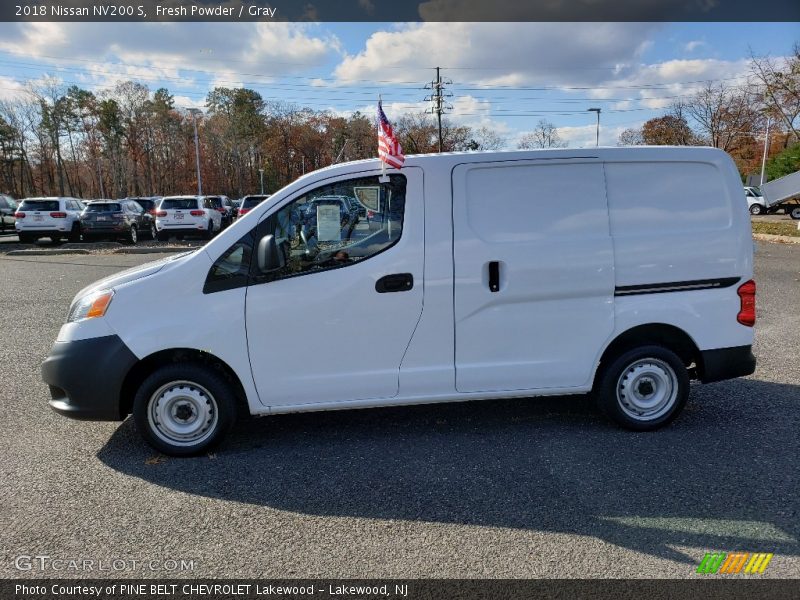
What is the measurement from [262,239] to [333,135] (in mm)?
78432

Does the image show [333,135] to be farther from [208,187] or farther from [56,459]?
[56,459]

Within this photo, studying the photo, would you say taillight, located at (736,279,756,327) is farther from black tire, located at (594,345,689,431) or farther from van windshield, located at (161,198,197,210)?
van windshield, located at (161,198,197,210)

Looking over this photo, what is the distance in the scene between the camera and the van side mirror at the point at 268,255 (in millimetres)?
3701

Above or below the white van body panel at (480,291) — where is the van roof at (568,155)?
above

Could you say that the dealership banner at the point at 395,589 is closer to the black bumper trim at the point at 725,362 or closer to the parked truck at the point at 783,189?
the black bumper trim at the point at 725,362

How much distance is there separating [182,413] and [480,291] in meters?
2.22

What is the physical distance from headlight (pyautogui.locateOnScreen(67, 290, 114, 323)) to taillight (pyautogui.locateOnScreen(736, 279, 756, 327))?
14.6 ft

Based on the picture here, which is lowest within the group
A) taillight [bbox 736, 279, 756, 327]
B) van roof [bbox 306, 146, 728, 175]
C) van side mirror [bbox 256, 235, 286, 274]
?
taillight [bbox 736, 279, 756, 327]

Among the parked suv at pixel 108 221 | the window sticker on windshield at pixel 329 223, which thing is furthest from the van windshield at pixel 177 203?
the window sticker on windshield at pixel 329 223

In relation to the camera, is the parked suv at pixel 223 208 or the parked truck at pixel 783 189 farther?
the parked suv at pixel 223 208

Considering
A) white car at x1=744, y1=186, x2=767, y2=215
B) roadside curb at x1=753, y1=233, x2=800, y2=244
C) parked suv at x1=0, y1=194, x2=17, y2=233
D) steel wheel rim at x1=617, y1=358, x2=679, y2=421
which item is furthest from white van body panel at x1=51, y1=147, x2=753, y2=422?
white car at x1=744, y1=186, x2=767, y2=215

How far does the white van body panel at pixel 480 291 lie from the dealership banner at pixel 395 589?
4.65 feet

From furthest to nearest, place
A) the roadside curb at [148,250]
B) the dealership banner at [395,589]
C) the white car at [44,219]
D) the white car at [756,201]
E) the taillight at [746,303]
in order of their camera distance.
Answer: the white car at [756,201] < the white car at [44,219] < the roadside curb at [148,250] < the taillight at [746,303] < the dealership banner at [395,589]

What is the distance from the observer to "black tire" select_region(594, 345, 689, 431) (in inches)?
165
